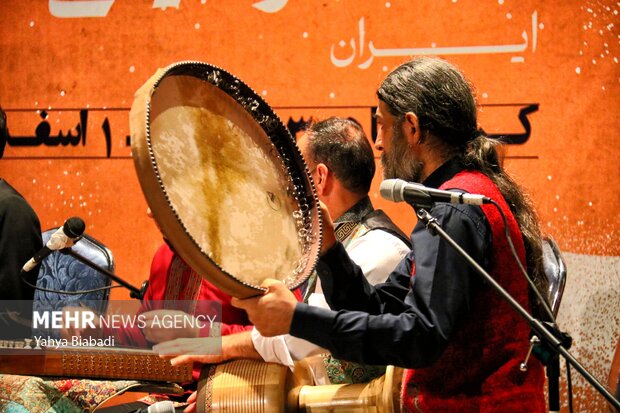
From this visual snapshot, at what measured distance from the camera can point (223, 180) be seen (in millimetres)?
1780

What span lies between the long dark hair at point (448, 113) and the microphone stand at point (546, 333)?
43 cm

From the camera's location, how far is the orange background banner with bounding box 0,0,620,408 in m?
4.33

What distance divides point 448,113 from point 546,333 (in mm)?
764

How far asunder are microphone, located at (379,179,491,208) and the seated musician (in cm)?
82

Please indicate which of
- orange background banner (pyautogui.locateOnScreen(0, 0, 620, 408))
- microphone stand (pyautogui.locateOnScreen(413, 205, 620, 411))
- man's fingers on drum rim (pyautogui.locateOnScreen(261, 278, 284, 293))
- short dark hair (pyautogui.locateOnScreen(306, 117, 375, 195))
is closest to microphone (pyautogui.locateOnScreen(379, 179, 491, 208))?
microphone stand (pyautogui.locateOnScreen(413, 205, 620, 411))

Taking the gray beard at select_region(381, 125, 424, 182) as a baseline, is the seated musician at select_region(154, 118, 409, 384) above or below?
below

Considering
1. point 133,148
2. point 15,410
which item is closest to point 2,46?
point 15,410

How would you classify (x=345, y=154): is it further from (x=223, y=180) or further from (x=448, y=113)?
(x=223, y=180)

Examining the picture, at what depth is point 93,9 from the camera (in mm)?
5016

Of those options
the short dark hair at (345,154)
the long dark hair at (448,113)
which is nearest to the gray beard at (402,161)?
the long dark hair at (448,113)

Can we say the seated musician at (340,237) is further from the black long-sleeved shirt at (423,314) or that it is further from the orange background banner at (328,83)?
the orange background banner at (328,83)

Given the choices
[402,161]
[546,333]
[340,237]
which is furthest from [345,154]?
[546,333]

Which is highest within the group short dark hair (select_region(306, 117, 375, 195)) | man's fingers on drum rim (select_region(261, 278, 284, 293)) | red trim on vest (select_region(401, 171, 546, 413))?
short dark hair (select_region(306, 117, 375, 195))

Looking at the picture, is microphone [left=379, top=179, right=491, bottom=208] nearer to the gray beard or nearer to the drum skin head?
the drum skin head
